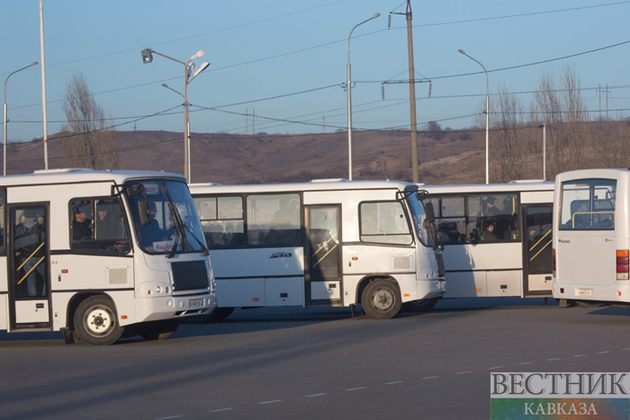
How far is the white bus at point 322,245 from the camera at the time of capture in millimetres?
15406

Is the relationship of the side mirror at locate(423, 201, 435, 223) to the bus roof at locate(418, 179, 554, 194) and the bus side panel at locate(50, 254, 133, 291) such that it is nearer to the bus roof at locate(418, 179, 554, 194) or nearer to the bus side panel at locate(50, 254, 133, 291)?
the bus roof at locate(418, 179, 554, 194)

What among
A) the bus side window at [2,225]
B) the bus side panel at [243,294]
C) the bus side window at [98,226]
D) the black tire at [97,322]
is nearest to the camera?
the bus side window at [98,226]

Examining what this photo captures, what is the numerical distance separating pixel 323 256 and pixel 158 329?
4.17 metres

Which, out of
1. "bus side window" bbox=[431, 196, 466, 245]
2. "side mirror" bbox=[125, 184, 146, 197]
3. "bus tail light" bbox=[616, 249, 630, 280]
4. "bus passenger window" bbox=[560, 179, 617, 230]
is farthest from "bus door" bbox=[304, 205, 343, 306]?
"bus tail light" bbox=[616, 249, 630, 280]

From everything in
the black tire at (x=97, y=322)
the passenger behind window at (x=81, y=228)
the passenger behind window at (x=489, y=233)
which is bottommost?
the black tire at (x=97, y=322)

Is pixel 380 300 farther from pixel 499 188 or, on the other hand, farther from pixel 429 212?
pixel 499 188

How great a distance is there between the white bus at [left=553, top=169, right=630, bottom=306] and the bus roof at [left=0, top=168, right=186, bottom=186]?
7494 mm

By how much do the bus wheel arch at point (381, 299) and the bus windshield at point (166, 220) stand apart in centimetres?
431

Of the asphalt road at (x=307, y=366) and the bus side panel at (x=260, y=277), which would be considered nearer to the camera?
the asphalt road at (x=307, y=366)

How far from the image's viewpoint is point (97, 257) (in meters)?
12.2

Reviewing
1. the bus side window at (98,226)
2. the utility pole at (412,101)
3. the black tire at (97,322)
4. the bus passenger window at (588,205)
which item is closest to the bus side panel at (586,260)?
the bus passenger window at (588,205)

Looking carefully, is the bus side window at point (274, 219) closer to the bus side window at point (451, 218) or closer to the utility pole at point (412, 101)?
the bus side window at point (451, 218)

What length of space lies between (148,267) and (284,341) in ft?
8.57

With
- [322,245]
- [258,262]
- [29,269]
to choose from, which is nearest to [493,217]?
[322,245]
